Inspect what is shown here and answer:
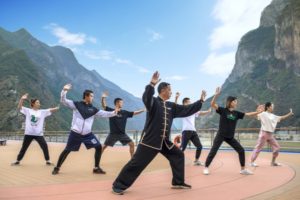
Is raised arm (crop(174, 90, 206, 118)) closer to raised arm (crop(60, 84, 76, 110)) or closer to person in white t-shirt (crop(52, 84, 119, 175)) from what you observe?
person in white t-shirt (crop(52, 84, 119, 175))

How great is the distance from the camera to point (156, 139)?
6.11 meters

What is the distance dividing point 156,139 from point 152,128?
200 mm

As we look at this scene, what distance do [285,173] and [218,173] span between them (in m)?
1.52

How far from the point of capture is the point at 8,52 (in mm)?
171750

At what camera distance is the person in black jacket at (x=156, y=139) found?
19.6 feet

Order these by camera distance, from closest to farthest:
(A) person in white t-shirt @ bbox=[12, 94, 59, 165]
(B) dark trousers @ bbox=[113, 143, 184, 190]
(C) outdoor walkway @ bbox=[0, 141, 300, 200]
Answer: (C) outdoor walkway @ bbox=[0, 141, 300, 200] → (B) dark trousers @ bbox=[113, 143, 184, 190] → (A) person in white t-shirt @ bbox=[12, 94, 59, 165]

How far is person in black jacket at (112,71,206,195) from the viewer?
5.98m

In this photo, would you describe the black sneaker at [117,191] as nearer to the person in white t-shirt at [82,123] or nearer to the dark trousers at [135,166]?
the dark trousers at [135,166]

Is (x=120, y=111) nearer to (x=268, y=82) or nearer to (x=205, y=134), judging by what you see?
(x=205, y=134)

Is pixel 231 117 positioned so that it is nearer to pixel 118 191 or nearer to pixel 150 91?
pixel 150 91

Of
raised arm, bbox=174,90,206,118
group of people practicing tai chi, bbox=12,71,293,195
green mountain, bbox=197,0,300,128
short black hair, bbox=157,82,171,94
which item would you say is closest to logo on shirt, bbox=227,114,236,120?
group of people practicing tai chi, bbox=12,71,293,195

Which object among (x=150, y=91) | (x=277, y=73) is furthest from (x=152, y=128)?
(x=277, y=73)

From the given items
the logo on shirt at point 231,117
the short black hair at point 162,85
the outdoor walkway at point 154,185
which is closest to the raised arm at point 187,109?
the short black hair at point 162,85

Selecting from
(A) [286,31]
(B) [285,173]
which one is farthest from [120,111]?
(A) [286,31]
